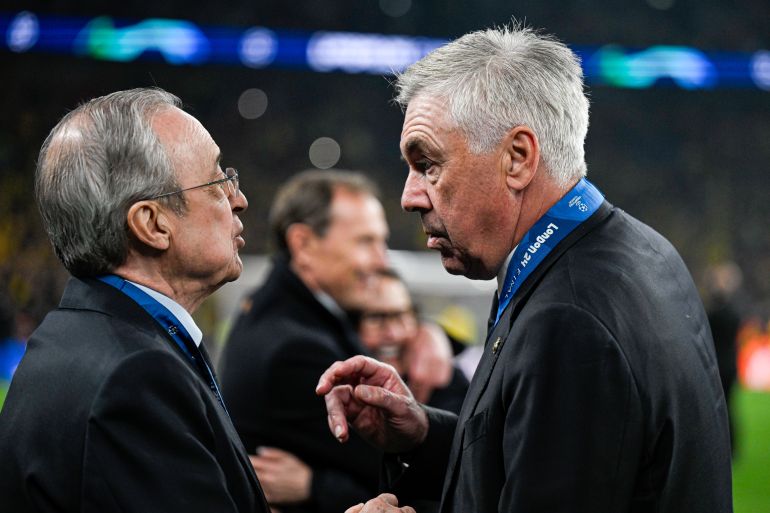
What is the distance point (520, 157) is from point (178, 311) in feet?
2.78

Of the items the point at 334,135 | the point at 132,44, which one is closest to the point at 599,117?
the point at 334,135

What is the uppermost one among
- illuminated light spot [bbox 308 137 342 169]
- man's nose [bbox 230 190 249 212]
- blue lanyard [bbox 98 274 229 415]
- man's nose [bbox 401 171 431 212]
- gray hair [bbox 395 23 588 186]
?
illuminated light spot [bbox 308 137 342 169]

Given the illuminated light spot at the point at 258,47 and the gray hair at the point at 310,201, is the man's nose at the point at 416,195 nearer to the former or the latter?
the gray hair at the point at 310,201

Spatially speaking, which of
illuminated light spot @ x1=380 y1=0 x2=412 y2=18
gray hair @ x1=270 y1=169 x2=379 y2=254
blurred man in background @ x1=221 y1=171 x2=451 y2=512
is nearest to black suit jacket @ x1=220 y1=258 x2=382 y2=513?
blurred man in background @ x1=221 y1=171 x2=451 y2=512

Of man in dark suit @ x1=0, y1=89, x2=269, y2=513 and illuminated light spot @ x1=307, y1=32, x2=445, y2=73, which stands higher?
illuminated light spot @ x1=307, y1=32, x2=445, y2=73

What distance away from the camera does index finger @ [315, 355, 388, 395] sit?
229 centimetres

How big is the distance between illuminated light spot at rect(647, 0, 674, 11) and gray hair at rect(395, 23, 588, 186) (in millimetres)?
20710

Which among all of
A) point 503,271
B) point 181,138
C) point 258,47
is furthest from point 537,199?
point 258,47

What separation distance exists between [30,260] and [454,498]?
16.2 m

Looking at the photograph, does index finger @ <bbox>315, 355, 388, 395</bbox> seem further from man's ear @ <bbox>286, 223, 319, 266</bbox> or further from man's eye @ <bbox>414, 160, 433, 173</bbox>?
man's ear @ <bbox>286, 223, 319, 266</bbox>

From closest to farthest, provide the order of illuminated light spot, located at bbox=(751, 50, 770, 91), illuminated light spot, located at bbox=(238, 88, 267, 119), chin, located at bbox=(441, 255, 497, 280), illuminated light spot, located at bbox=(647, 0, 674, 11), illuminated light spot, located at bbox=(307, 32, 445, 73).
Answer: chin, located at bbox=(441, 255, 497, 280) < illuminated light spot, located at bbox=(307, 32, 445, 73) < illuminated light spot, located at bbox=(751, 50, 770, 91) < illuminated light spot, located at bbox=(238, 88, 267, 119) < illuminated light spot, located at bbox=(647, 0, 674, 11)

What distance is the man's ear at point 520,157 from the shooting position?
6.36 ft

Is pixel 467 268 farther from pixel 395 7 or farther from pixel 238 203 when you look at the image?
pixel 395 7

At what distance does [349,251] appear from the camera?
146 inches
